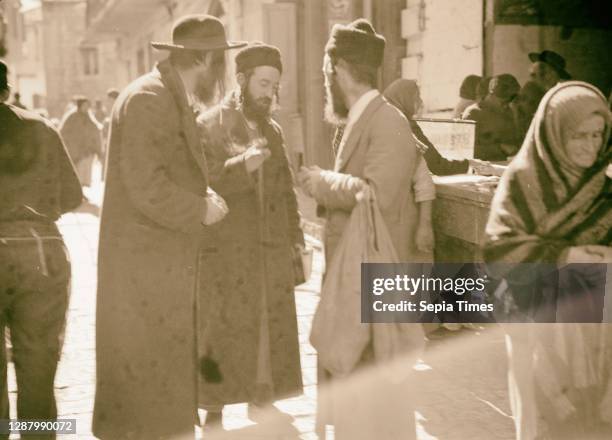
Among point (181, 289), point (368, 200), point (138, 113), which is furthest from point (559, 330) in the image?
point (138, 113)

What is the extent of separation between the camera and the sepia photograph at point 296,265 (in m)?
2.92

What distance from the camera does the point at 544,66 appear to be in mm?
7004

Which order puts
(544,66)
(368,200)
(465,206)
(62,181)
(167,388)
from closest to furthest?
(368,200) → (167,388) → (62,181) → (465,206) → (544,66)

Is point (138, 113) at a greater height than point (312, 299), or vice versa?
point (138, 113)

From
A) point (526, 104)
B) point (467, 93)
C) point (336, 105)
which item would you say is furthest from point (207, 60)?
point (467, 93)

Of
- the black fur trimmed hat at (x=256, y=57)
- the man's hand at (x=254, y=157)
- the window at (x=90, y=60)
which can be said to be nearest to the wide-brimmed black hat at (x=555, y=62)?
the black fur trimmed hat at (x=256, y=57)

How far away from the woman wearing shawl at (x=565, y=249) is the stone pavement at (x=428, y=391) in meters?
0.76

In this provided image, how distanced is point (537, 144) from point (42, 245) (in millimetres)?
2169

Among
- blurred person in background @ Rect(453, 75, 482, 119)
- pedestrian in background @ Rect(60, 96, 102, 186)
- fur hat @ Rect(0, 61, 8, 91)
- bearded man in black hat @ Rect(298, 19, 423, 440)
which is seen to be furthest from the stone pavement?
pedestrian in background @ Rect(60, 96, 102, 186)

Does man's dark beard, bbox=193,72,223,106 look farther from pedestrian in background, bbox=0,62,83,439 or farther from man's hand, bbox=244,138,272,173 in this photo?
pedestrian in background, bbox=0,62,83,439

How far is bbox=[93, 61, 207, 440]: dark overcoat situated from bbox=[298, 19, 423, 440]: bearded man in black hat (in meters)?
0.58

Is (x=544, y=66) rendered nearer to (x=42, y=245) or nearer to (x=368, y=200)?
(x=368, y=200)

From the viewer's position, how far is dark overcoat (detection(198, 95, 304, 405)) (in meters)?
4.36

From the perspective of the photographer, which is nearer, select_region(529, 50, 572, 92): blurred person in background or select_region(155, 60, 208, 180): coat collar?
select_region(155, 60, 208, 180): coat collar
